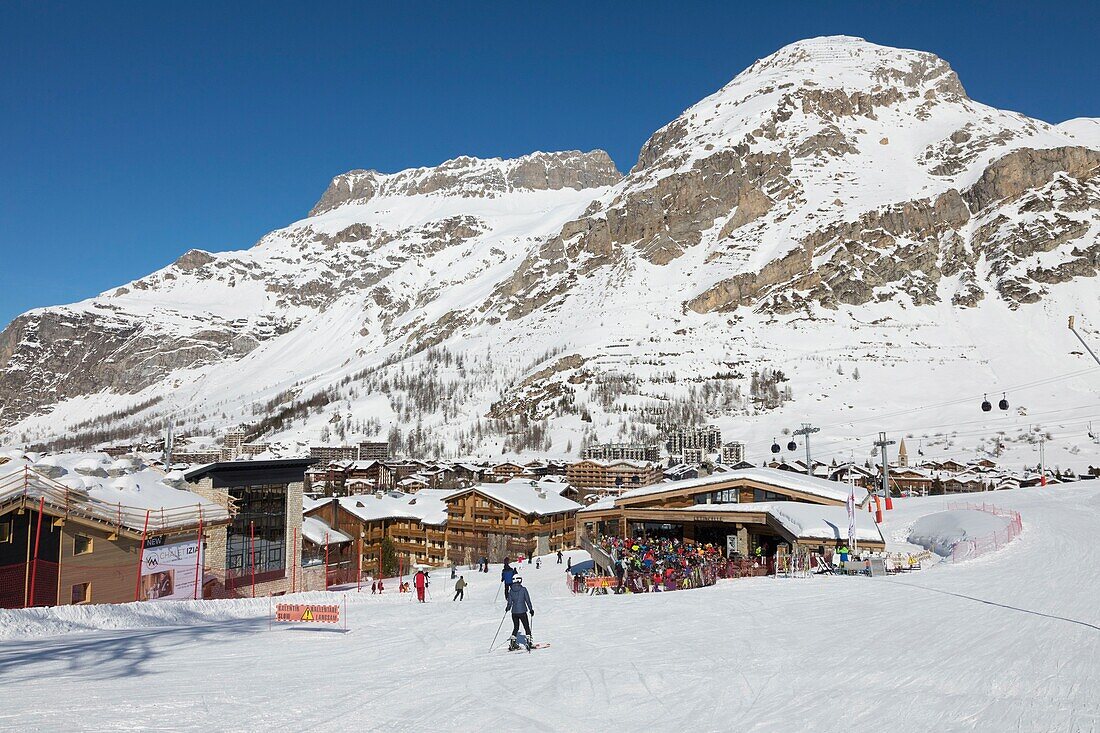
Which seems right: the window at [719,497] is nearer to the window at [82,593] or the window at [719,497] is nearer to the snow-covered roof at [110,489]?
the snow-covered roof at [110,489]

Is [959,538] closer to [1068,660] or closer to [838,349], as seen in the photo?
[1068,660]

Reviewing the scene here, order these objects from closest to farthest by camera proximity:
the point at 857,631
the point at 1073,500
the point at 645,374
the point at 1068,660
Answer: the point at 1068,660 → the point at 857,631 → the point at 1073,500 → the point at 645,374

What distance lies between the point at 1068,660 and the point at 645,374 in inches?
5514

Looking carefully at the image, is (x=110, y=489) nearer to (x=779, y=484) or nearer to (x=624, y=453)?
(x=779, y=484)

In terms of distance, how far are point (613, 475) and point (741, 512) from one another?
60589mm

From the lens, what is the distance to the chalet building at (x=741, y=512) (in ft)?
87.0

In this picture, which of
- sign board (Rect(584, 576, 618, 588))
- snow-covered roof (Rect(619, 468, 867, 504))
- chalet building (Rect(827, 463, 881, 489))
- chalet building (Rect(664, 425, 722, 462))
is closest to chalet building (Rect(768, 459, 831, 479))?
chalet building (Rect(827, 463, 881, 489))

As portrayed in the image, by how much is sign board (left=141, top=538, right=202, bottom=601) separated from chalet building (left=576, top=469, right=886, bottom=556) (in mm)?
13270

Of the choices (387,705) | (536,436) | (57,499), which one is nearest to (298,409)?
(536,436)

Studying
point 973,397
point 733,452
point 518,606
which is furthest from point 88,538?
point 973,397

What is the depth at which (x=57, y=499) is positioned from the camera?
17797 millimetres

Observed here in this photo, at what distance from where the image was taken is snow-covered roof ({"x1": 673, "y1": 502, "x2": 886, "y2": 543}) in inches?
984

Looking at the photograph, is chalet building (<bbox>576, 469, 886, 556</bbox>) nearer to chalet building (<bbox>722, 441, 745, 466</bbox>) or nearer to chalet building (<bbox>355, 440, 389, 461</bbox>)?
chalet building (<bbox>722, 441, 745, 466</bbox>)

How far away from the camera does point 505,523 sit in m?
49.4
